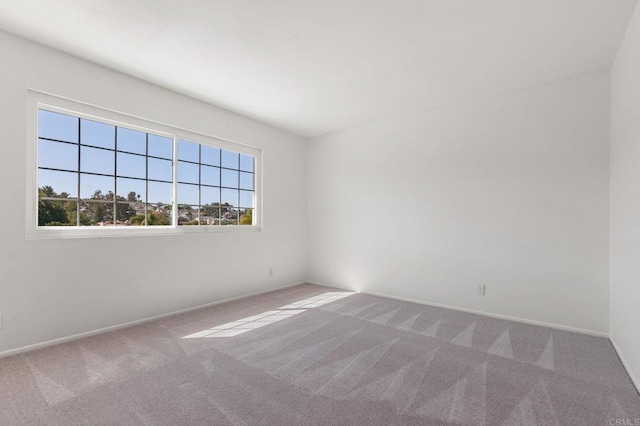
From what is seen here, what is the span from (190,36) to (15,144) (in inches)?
69.3

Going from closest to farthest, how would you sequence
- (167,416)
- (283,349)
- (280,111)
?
(167,416)
(283,349)
(280,111)

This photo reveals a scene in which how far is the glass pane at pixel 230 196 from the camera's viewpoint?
4.26 metres

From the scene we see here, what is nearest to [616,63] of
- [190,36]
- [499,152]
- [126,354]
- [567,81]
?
[567,81]

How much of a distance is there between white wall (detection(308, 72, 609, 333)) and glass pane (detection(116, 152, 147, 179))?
2835mm

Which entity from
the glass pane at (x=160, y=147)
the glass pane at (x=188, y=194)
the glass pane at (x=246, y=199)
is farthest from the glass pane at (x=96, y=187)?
the glass pane at (x=246, y=199)

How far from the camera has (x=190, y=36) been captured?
2.45m

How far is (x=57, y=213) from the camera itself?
279 cm

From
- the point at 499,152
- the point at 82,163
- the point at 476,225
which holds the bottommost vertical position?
the point at 476,225

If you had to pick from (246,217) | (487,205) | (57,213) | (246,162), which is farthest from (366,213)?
(57,213)

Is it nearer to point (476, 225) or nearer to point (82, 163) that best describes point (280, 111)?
point (82, 163)

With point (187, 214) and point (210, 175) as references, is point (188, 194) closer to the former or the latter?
point (187, 214)

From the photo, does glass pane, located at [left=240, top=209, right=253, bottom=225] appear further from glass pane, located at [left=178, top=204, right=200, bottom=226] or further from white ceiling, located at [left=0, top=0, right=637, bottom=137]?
white ceiling, located at [left=0, top=0, right=637, bottom=137]

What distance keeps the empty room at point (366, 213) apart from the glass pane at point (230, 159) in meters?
0.03

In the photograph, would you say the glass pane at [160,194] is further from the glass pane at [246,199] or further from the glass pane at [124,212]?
the glass pane at [246,199]
